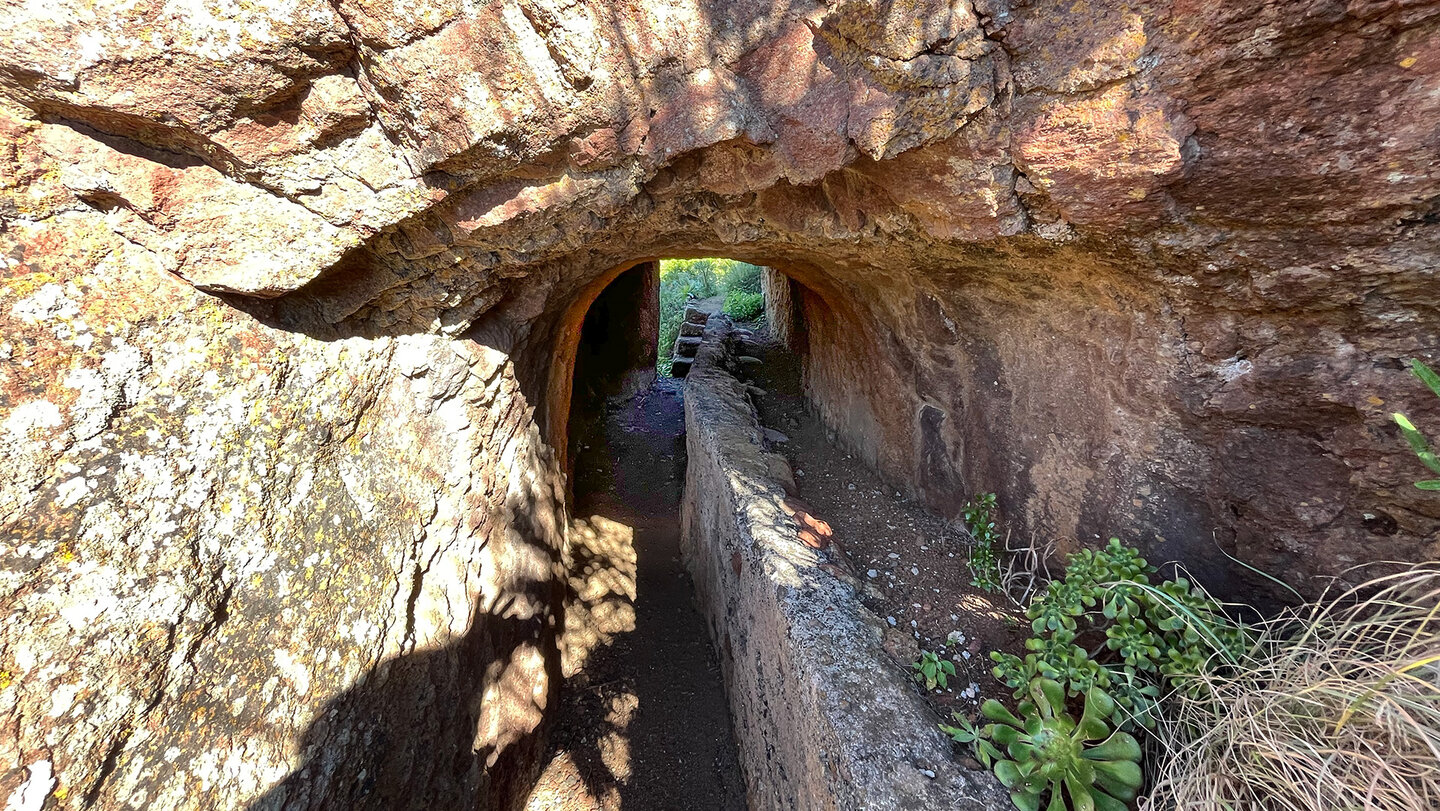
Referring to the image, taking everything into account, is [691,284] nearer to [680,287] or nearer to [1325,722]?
[680,287]

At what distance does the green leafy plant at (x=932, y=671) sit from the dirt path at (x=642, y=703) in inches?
67.4

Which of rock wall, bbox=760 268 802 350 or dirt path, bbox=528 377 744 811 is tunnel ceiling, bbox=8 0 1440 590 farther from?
rock wall, bbox=760 268 802 350

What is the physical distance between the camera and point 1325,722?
125cm

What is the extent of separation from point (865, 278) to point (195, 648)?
3.24 meters

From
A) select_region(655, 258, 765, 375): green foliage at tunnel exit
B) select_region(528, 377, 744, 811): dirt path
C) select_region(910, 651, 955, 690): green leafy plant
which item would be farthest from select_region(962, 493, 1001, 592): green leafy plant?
select_region(655, 258, 765, 375): green foliage at tunnel exit

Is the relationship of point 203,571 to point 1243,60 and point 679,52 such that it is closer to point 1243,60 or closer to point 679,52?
point 679,52

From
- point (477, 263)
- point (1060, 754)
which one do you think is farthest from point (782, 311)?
point (1060, 754)

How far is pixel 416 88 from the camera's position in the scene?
61.2 inches

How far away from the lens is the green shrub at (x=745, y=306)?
10.1m

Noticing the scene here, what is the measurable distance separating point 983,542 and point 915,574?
1.23 ft

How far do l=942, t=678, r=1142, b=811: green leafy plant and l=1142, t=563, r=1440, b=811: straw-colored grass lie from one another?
0.32ft

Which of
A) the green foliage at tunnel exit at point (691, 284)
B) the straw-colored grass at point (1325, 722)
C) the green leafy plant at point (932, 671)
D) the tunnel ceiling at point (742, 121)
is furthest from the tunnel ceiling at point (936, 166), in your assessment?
the green foliage at tunnel exit at point (691, 284)

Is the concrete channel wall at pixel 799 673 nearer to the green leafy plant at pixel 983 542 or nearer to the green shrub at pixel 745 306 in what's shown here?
the green leafy plant at pixel 983 542

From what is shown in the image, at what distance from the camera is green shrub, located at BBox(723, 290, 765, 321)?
10.1 meters
